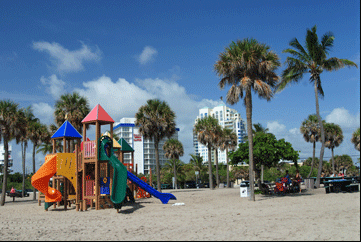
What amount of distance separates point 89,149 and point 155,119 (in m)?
16.6

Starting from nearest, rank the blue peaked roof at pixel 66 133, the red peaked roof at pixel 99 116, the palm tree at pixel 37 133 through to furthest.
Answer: the red peaked roof at pixel 99 116
the blue peaked roof at pixel 66 133
the palm tree at pixel 37 133

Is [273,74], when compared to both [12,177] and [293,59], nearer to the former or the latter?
[293,59]

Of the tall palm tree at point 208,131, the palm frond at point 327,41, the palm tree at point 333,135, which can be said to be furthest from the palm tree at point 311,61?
the palm tree at point 333,135

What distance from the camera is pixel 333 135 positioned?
50688 millimetres

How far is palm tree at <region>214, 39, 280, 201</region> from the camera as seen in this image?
20.6 meters

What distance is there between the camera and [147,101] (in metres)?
35.4

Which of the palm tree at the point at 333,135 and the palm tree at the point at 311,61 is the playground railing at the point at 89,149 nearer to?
the palm tree at the point at 311,61

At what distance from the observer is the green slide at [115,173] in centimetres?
1571

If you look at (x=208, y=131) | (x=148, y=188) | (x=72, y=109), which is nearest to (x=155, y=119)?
Result: (x=72, y=109)

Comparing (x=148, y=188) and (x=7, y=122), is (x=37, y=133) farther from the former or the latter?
(x=148, y=188)

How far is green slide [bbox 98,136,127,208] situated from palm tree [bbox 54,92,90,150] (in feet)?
49.4

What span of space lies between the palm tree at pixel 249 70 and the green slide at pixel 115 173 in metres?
8.19

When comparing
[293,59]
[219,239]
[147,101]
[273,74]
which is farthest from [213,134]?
[219,239]

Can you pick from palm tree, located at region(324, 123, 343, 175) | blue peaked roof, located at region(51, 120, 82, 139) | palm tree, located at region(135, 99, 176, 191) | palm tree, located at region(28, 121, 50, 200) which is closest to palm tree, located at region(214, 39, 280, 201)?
blue peaked roof, located at region(51, 120, 82, 139)
